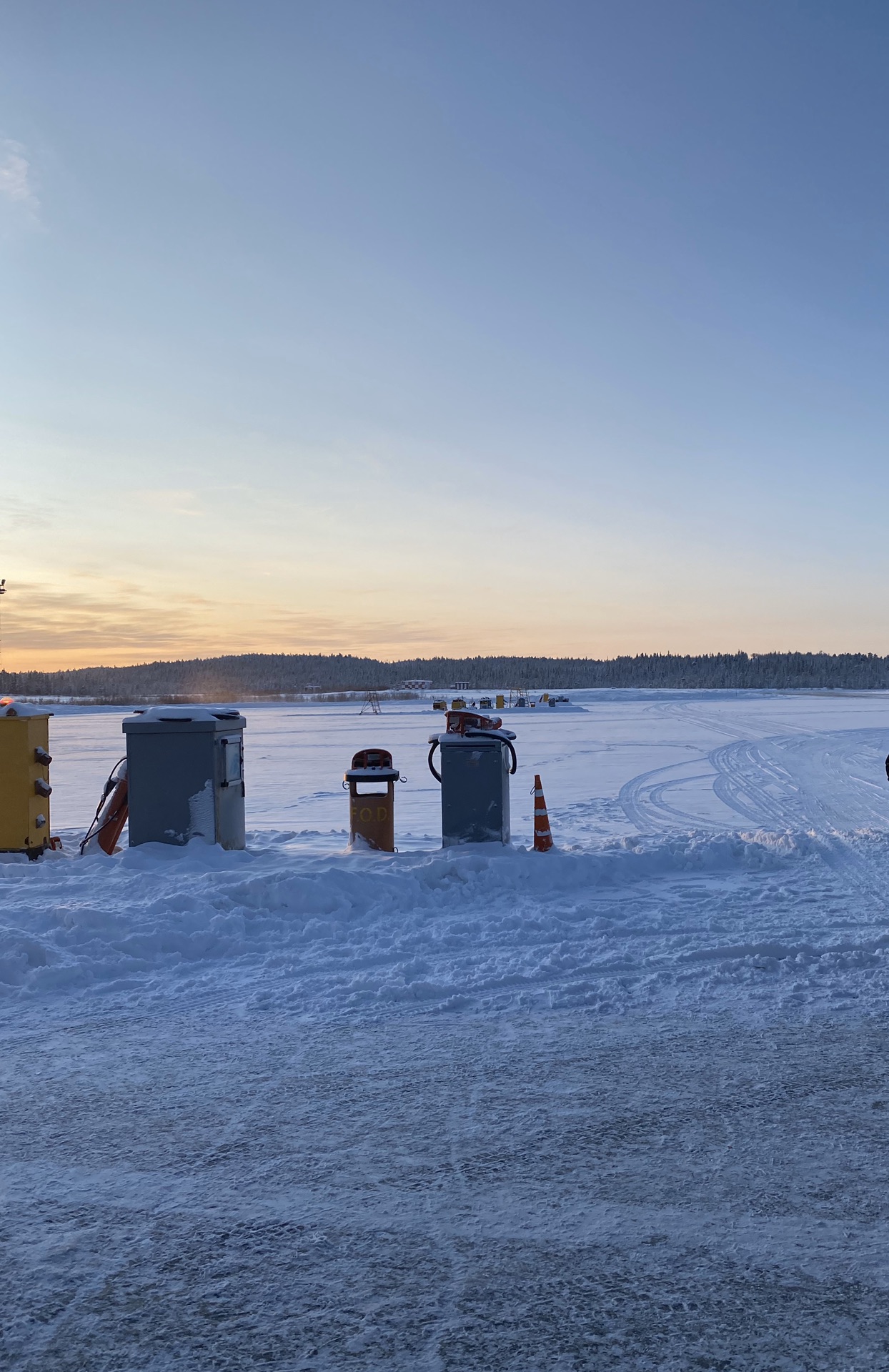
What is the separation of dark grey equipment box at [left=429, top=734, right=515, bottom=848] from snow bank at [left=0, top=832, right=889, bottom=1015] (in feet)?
1.28

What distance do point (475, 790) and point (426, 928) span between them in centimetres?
290

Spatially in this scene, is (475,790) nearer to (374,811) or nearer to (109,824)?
(374,811)

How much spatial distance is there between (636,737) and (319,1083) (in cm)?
2637

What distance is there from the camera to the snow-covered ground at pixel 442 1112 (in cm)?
277

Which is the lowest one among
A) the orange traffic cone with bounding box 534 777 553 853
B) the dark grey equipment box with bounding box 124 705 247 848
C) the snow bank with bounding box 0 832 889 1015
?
the snow bank with bounding box 0 832 889 1015

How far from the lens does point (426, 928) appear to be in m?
7.23

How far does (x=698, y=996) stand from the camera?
18.8 ft

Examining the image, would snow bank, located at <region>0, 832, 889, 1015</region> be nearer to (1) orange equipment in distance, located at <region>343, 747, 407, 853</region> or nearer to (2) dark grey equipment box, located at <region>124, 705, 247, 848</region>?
(2) dark grey equipment box, located at <region>124, 705, 247, 848</region>

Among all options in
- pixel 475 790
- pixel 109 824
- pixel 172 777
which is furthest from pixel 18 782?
pixel 475 790

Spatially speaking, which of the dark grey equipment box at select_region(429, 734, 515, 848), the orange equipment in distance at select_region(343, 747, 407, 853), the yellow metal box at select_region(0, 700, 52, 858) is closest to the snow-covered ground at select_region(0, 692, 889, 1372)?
the dark grey equipment box at select_region(429, 734, 515, 848)

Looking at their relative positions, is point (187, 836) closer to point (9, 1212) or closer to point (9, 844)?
point (9, 844)

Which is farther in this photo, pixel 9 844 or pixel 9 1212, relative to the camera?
pixel 9 844

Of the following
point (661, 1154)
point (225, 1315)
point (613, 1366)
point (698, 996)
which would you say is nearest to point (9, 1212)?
point (225, 1315)

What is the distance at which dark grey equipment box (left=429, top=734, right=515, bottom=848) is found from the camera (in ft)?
32.7
